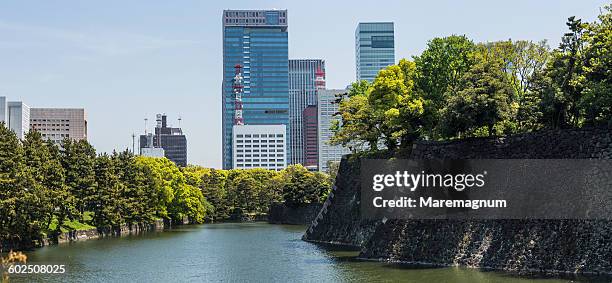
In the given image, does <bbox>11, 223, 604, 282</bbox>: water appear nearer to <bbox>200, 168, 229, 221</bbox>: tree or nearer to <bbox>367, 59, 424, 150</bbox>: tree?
<bbox>367, 59, 424, 150</bbox>: tree

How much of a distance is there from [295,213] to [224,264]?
57.8 meters

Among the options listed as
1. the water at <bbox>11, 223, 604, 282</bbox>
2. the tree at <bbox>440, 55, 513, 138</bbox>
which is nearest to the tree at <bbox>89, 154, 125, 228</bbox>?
the water at <bbox>11, 223, 604, 282</bbox>

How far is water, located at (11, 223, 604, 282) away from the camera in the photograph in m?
34.4

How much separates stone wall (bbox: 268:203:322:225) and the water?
1325 inches

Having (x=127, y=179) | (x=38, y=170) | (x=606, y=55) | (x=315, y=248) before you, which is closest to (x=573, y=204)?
(x=606, y=55)

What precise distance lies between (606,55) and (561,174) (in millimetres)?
6728

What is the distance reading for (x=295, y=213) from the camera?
3991 inches

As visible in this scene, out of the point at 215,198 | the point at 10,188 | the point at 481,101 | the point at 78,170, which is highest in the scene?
the point at 481,101

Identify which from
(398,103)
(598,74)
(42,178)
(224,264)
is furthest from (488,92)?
(42,178)

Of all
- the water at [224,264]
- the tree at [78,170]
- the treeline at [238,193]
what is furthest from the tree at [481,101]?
the treeline at [238,193]

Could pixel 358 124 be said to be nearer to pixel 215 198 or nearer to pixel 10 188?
A: pixel 10 188

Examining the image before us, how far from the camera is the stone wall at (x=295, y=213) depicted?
3816 inches

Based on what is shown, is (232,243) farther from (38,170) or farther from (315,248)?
(38,170)

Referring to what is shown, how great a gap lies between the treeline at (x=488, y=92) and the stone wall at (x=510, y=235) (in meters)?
1.86
